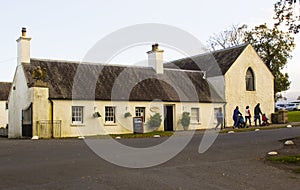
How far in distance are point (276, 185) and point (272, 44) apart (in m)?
42.0

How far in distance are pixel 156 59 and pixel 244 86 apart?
29.1 ft

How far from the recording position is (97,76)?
2920 centimetres

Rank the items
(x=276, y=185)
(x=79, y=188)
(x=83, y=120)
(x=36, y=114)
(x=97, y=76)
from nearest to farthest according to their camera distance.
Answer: (x=79, y=188), (x=276, y=185), (x=36, y=114), (x=83, y=120), (x=97, y=76)

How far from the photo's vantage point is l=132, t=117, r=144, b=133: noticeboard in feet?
90.5

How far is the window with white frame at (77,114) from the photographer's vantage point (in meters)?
26.2

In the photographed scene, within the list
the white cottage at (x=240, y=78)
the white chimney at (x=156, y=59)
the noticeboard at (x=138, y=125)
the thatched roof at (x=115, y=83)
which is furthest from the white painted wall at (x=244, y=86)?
the noticeboard at (x=138, y=125)

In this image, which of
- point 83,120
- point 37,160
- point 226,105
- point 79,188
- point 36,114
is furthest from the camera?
point 226,105

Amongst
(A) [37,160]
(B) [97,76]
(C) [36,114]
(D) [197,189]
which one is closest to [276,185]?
(D) [197,189]

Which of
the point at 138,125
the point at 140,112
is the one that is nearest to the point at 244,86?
the point at 140,112

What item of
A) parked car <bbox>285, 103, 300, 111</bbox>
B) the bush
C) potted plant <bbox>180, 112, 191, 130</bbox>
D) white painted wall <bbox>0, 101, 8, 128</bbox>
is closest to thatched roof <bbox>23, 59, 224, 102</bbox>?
potted plant <bbox>180, 112, 191, 130</bbox>

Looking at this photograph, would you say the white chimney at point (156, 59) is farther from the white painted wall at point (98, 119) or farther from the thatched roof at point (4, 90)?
the thatched roof at point (4, 90)

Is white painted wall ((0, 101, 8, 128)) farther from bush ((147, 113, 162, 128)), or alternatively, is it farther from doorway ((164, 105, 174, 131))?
bush ((147, 113, 162, 128))

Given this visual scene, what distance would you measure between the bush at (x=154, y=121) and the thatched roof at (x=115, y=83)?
1.44 metres

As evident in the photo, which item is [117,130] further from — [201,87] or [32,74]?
[201,87]
